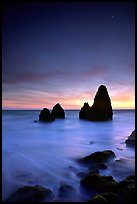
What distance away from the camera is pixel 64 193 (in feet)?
13.1

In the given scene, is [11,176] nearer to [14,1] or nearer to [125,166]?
[125,166]

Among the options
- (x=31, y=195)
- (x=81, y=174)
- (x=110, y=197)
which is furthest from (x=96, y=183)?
(x=31, y=195)

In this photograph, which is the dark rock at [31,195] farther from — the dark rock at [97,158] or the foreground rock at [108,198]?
the dark rock at [97,158]

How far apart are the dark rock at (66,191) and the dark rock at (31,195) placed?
21cm

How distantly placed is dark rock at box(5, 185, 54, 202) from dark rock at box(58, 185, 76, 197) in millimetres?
208

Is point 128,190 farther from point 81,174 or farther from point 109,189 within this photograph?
point 81,174

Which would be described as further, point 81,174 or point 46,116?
point 46,116

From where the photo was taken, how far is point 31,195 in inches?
145

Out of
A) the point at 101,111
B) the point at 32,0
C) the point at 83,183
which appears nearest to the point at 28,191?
the point at 83,183

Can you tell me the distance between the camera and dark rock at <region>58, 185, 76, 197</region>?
3965mm

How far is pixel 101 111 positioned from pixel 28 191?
22.5 m

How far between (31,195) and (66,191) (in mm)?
712

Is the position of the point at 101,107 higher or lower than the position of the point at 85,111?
higher

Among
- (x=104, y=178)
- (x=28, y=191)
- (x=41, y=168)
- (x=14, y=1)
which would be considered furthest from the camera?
(x=41, y=168)
